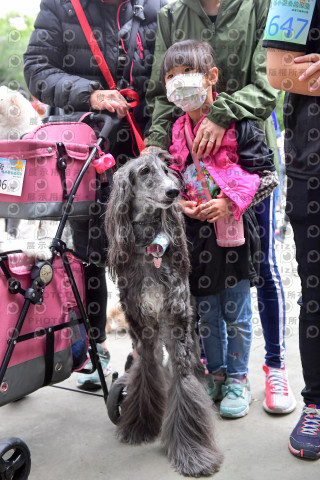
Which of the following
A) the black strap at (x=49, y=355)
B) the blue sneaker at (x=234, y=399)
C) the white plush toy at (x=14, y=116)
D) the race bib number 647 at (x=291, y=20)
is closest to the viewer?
the race bib number 647 at (x=291, y=20)

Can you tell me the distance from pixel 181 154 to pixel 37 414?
1.55 metres

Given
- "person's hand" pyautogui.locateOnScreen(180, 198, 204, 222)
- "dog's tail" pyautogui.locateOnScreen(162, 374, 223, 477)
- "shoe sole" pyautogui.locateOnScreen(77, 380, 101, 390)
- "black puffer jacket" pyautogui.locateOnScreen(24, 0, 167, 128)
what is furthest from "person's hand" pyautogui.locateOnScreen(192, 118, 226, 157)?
"shoe sole" pyautogui.locateOnScreen(77, 380, 101, 390)

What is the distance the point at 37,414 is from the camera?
107 inches

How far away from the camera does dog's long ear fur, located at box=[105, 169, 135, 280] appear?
7.00 ft

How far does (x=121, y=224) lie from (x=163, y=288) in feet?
1.07

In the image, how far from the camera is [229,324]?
2.64 meters

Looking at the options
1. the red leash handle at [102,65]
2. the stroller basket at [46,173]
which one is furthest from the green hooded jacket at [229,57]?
the stroller basket at [46,173]

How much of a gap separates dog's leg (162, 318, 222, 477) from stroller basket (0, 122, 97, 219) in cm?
78

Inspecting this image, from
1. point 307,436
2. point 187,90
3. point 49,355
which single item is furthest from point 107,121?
point 307,436

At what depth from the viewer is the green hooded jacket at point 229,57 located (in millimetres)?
2420

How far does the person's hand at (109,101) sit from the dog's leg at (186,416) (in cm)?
117

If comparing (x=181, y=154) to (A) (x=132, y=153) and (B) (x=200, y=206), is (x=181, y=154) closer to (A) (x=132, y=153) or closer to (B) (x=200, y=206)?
(B) (x=200, y=206)

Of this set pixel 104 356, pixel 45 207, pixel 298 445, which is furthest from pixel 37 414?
pixel 298 445

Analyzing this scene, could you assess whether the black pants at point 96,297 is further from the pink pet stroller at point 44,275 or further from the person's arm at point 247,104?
the person's arm at point 247,104
